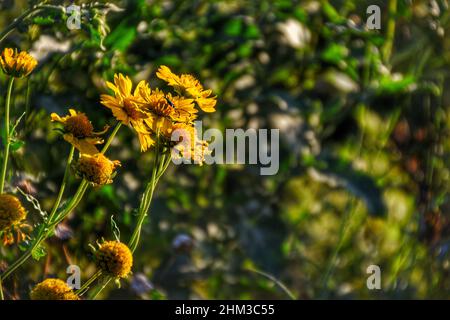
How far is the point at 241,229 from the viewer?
1.71 meters

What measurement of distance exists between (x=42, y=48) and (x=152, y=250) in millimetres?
488

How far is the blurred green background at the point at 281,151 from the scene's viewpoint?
143 centimetres

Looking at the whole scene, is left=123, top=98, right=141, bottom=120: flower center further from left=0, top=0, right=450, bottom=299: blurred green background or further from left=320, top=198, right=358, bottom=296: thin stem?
left=320, top=198, right=358, bottom=296: thin stem

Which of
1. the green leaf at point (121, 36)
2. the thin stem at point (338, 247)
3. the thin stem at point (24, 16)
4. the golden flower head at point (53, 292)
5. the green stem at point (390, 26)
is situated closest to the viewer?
the golden flower head at point (53, 292)

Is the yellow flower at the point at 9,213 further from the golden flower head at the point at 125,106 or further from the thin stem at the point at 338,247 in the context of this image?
the thin stem at the point at 338,247

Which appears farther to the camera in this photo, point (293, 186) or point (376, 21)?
point (293, 186)

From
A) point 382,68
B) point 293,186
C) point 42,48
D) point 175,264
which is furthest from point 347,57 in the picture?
point 42,48

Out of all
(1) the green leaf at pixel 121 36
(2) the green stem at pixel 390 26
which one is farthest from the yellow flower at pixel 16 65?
(2) the green stem at pixel 390 26

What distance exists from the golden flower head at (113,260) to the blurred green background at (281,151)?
0.35 m

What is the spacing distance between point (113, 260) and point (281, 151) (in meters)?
0.93

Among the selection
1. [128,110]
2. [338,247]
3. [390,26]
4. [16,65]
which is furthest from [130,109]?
[390,26]

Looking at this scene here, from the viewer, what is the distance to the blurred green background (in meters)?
1.43
